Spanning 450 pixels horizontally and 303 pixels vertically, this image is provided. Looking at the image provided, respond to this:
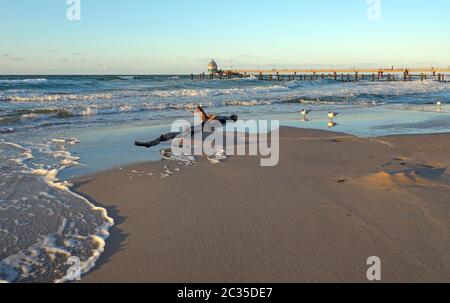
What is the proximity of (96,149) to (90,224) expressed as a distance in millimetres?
4614

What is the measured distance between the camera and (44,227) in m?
4.20

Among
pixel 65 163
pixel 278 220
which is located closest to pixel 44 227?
pixel 278 220

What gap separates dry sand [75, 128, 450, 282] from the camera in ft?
10.5

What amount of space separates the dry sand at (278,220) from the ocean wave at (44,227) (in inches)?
7.5

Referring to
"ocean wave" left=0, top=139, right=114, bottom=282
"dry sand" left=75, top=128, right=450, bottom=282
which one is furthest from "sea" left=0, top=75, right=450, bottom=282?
"dry sand" left=75, top=128, right=450, bottom=282

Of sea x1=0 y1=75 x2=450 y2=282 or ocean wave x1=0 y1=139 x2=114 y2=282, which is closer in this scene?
ocean wave x1=0 y1=139 x2=114 y2=282

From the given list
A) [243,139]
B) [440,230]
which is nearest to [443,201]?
[440,230]

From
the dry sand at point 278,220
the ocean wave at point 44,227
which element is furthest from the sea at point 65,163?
the dry sand at point 278,220

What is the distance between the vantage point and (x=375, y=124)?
Answer: 12.7 meters

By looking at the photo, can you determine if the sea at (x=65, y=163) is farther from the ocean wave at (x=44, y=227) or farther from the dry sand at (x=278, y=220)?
the dry sand at (x=278, y=220)

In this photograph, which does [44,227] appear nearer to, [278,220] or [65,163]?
[278,220]

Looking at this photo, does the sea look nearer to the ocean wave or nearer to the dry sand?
the ocean wave

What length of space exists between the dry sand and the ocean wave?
0.19 m
